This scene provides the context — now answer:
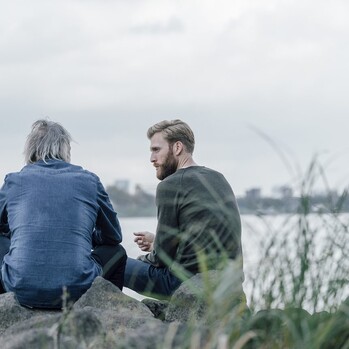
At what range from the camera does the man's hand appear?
681 cm

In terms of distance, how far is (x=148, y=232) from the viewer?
268 inches

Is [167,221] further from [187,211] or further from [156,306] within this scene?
[156,306]

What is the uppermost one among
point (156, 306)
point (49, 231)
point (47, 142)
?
point (47, 142)

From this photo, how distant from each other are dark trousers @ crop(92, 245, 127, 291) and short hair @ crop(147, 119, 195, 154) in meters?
0.78

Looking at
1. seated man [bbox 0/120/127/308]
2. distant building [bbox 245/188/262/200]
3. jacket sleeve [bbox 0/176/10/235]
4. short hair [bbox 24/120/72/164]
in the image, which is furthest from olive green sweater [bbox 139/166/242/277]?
distant building [bbox 245/188/262/200]

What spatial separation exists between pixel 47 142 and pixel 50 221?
1.58 ft

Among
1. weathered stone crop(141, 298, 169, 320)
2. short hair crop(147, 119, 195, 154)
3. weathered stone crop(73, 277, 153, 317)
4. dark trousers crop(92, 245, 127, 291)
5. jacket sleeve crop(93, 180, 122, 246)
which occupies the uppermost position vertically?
short hair crop(147, 119, 195, 154)

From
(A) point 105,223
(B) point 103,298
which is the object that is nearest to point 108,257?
(A) point 105,223

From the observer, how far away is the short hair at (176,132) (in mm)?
6859

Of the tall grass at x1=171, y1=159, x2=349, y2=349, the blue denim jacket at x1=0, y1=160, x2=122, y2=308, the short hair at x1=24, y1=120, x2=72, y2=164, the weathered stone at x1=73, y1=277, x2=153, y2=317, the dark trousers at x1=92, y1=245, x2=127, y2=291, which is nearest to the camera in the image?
the tall grass at x1=171, y1=159, x2=349, y2=349

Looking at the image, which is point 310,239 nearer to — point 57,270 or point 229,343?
point 229,343

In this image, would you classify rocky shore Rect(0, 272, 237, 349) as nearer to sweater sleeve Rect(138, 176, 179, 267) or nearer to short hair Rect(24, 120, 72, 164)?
sweater sleeve Rect(138, 176, 179, 267)

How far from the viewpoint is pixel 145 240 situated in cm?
683

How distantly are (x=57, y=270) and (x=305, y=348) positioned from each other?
268cm
